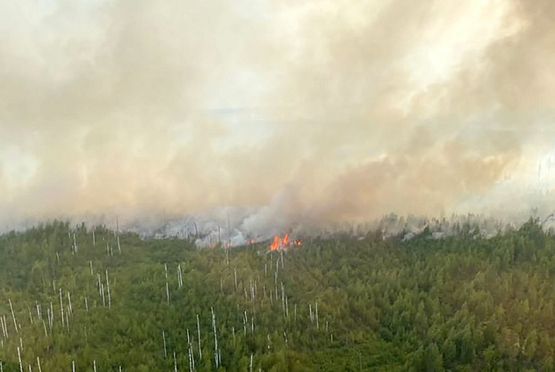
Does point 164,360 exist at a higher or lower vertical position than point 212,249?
lower

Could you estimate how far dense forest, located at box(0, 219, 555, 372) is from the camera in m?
115

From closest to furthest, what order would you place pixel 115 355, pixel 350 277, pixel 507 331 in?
pixel 115 355
pixel 507 331
pixel 350 277

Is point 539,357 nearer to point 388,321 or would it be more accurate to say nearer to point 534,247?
point 388,321

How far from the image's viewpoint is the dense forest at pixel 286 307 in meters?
115

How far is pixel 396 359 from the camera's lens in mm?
117688

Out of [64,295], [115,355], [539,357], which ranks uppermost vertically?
[64,295]

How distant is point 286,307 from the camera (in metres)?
141

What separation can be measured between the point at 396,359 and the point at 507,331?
19.4m

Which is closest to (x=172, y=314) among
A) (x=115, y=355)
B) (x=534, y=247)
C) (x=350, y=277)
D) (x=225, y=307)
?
(x=225, y=307)

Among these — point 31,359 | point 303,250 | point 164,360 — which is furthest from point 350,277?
point 31,359

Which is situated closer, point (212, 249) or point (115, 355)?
point (115, 355)

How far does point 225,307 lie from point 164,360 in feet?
88.3

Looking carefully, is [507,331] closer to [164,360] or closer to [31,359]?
[164,360]

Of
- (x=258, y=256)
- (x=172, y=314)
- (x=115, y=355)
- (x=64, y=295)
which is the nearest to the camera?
(x=115, y=355)
